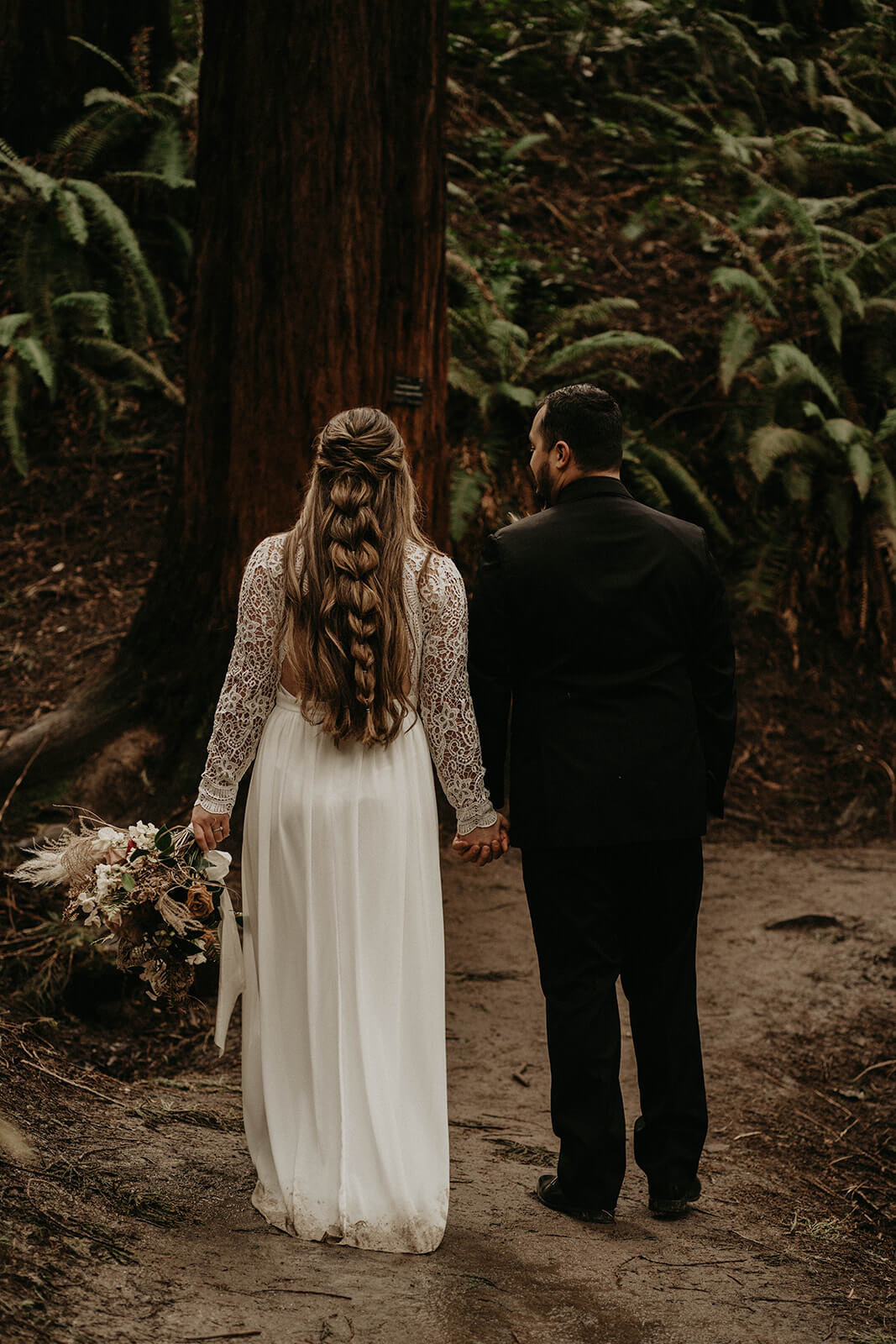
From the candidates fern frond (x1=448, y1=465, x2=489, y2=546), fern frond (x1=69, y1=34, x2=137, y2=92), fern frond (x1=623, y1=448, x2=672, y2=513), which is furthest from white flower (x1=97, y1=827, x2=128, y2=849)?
fern frond (x1=69, y1=34, x2=137, y2=92)

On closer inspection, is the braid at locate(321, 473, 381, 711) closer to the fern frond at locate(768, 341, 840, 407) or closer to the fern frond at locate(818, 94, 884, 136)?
the fern frond at locate(768, 341, 840, 407)

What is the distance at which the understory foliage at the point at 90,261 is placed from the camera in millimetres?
8273

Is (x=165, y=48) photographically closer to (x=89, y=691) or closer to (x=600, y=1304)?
(x=89, y=691)

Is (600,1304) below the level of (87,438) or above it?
below

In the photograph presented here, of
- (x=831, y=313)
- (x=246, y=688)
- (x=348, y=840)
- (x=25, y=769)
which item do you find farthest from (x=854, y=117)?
(x=348, y=840)

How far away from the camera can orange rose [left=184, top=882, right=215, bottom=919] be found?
3617 mm

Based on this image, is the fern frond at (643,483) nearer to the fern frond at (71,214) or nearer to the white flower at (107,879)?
the fern frond at (71,214)

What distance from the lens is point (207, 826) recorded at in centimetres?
372

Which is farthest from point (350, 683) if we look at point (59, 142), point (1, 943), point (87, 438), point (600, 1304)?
point (59, 142)

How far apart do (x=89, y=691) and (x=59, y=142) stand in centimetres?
474

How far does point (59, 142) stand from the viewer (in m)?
8.84

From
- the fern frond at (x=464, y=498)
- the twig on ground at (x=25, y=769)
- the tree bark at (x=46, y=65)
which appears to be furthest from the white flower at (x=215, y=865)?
the tree bark at (x=46, y=65)

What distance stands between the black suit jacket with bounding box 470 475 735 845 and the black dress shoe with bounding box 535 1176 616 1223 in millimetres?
1079

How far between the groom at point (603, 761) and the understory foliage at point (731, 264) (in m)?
3.83
